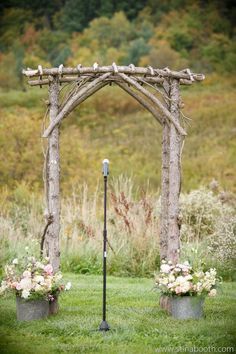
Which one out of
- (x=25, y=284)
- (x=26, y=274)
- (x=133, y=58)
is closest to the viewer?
(x=25, y=284)

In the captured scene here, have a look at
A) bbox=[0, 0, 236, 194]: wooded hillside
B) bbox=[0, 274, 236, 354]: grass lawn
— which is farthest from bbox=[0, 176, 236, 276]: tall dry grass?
bbox=[0, 0, 236, 194]: wooded hillside

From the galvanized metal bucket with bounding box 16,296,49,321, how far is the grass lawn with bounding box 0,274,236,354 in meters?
0.11

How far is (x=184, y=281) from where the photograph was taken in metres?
6.46

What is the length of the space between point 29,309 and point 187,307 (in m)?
1.62

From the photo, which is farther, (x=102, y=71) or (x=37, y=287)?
(x=102, y=71)

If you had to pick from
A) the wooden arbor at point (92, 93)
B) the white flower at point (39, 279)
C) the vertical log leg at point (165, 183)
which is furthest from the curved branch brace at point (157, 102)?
the white flower at point (39, 279)

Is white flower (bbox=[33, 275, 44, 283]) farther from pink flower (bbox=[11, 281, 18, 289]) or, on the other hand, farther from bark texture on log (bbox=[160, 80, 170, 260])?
bark texture on log (bbox=[160, 80, 170, 260])

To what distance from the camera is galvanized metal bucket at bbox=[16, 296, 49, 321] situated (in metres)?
6.54

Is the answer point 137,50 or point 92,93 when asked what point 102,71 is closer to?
point 92,93

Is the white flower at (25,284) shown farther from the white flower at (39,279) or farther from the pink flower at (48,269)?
the pink flower at (48,269)

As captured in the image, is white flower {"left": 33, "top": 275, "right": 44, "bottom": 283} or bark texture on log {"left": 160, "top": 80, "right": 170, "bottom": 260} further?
bark texture on log {"left": 160, "top": 80, "right": 170, "bottom": 260}

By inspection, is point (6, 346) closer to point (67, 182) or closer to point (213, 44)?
point (67, 182)

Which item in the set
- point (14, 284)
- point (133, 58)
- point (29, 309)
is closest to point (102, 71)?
point (14, 284)

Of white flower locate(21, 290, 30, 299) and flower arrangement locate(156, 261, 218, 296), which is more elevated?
flower arrangement locate(156, 261, 218, 296)
